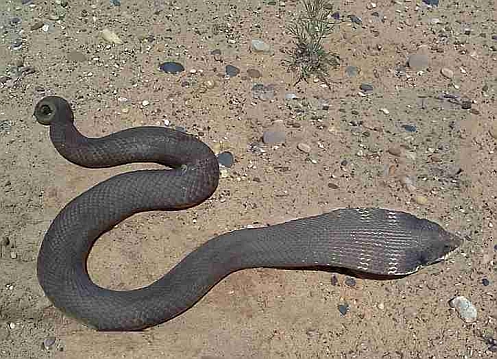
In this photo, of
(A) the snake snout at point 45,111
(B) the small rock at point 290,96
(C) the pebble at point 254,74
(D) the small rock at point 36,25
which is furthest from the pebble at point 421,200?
(D) the small rock at point 36,25

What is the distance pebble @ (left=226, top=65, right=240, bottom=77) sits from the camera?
5.60 meters

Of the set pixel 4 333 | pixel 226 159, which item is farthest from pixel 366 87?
pixel 4 333

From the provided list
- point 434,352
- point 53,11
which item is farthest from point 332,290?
point 53,11

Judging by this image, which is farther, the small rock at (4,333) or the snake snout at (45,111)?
the snake snout at (45,111)

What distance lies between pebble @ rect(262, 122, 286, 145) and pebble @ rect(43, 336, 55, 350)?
6.58ft

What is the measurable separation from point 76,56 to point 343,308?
2951 mm

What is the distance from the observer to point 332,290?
4.37 metres

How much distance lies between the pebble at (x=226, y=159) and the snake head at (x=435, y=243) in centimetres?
143

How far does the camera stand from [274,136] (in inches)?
204

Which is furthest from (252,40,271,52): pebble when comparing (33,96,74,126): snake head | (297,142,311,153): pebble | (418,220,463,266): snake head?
(418,220,463,266): snake head

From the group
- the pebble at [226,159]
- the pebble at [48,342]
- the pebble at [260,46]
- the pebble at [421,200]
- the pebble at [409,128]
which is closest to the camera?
the pebble at [48,342]

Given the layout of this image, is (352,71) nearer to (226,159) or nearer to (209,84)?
(209,84)

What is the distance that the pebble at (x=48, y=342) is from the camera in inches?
161

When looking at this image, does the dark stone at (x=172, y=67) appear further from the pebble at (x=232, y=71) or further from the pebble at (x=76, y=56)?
the pebble at (x=76, y=56)
